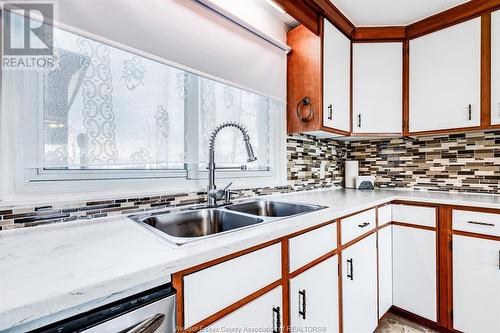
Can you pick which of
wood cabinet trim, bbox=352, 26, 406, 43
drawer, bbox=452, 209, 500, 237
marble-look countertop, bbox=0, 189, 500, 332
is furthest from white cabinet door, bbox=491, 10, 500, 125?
marble-look countertop, bbox=0, 189, 500, 332

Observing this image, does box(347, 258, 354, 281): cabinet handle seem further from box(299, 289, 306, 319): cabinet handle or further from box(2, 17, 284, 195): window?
box(2, 17, 284, 195): window

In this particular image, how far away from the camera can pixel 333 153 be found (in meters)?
2.59

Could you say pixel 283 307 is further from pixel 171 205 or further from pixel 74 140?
pixel 74 140

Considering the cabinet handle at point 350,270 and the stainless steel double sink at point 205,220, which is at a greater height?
the stainless steel double sink at point 205,220

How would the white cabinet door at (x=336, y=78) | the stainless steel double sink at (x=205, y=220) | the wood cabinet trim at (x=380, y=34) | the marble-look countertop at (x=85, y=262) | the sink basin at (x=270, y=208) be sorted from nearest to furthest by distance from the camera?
1. the marble-look countertop at (x=85, y=262)
2. the stainless steel double sink at (x=205, y=220)
3. the sink basin at (x=270, y=208)
4. the white cabinet door at (x=336, y=78)
5. the wood cabinet trim at (x=380, y=34)

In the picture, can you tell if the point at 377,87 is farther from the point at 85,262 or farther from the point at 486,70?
the point at 85,262

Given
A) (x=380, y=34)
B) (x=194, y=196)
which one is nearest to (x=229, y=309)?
(x=194, y=196)

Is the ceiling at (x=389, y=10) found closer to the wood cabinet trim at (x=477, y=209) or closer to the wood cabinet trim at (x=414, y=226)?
the wood cabinet trim at (x=477, y=209)

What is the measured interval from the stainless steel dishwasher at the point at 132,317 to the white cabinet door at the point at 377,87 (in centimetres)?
203

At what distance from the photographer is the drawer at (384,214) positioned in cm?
179

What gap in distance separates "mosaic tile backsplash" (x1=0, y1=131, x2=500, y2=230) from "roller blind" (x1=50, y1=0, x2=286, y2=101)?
0.63 meters

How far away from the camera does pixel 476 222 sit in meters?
1.59

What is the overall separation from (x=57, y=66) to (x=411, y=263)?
2.44 meters

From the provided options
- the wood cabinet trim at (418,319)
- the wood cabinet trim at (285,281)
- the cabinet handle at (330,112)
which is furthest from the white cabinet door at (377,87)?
the wood cabinet trim at (285,281)
